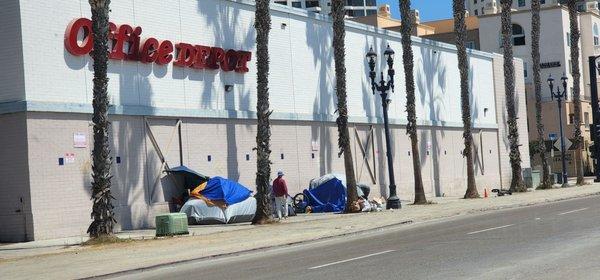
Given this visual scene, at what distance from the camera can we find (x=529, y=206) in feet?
121

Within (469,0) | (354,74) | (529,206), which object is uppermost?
(469,0)

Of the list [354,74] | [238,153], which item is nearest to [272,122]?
[238,153]

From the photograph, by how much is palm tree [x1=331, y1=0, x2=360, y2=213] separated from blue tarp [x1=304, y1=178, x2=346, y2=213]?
5.21ft

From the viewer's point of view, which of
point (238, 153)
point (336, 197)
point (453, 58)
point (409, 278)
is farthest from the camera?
point (453, 58)

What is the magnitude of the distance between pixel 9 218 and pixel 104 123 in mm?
4664

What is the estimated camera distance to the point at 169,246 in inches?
907

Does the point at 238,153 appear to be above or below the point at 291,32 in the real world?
below

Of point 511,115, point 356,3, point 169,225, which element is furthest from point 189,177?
point 356,3

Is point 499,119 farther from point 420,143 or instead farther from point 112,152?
point 112,152

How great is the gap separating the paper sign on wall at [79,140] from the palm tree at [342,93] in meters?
11.5

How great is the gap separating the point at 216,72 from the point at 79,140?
7.94m

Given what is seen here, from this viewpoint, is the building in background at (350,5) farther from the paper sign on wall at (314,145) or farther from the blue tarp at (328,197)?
the blue tarp at (328,197)

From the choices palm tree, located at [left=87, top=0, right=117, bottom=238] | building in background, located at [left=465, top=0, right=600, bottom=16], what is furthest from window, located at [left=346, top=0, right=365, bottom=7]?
palm tree, located at [left=87, top=0, right=117, bottom=238]

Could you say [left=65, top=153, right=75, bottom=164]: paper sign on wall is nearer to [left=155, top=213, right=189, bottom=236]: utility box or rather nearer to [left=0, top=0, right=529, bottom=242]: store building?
[left=0, top=0, right=529, bottom=242]: store building
